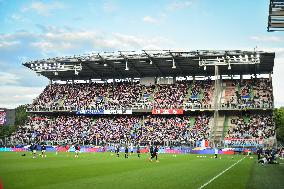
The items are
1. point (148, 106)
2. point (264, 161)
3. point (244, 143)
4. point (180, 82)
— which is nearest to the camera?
point (264, 161)

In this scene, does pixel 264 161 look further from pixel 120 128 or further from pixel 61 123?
pixel 61 123

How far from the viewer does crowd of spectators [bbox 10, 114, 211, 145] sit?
68688mm

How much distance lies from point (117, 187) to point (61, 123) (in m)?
65.5

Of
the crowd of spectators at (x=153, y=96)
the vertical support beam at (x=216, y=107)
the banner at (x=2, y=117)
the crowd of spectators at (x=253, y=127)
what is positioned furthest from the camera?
the crowd of spectators at (x=153, y=96)

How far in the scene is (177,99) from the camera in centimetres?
7625

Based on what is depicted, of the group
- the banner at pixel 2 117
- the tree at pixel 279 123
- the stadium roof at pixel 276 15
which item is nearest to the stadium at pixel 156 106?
A: the banner at pixel 2 117

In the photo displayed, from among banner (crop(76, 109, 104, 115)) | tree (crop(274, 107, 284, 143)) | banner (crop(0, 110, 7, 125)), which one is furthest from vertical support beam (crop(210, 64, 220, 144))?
tree (crop(274, 107, 284, 143))

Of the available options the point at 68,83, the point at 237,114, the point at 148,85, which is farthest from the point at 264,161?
the point at 68,83

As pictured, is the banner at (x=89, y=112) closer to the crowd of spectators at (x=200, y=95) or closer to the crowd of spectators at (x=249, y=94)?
the crowd of spectators at (x=200, y=95)

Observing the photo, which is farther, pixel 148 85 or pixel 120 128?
pixel 148 85

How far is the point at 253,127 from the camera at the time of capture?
66.9 m

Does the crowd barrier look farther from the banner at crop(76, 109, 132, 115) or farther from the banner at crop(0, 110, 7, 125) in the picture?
the banner at crop(0, 110, 7, 125)

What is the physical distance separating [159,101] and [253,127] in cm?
1864

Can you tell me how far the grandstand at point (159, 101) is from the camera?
66.7 m
